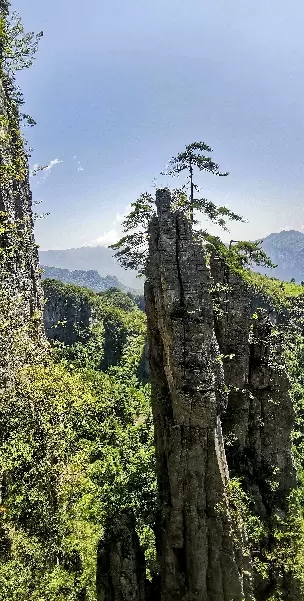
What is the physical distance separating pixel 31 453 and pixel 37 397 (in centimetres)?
234

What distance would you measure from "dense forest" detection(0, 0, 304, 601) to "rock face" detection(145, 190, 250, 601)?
0.17 ft

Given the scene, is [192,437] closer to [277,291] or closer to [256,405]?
[256,405]

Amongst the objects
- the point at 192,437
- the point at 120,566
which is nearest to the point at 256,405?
the point at 192,437

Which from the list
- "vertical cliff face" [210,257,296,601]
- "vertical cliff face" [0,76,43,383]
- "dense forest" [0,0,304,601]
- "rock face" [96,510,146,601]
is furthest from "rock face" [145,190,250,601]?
"vertical cliff face" [0,76,43,383]

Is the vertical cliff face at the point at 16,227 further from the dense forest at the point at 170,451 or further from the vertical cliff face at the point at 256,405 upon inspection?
the vertical cliff face at the point at 256,405

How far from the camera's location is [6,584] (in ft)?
46.0

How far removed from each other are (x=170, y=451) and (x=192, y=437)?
1.46 meters

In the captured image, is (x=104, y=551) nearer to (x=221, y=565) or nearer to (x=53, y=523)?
(x=53, y=523)

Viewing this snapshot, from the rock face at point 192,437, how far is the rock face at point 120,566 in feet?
3.99

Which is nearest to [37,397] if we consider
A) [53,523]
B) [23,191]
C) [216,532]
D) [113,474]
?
[53,523]

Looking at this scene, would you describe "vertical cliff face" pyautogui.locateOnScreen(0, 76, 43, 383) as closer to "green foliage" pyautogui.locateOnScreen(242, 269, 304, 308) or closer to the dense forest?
the dense forest

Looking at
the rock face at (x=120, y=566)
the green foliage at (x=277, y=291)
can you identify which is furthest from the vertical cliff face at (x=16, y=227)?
the green foliage at (x=277, y=291)

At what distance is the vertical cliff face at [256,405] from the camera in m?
22.4

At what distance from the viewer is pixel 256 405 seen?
2359 cm
